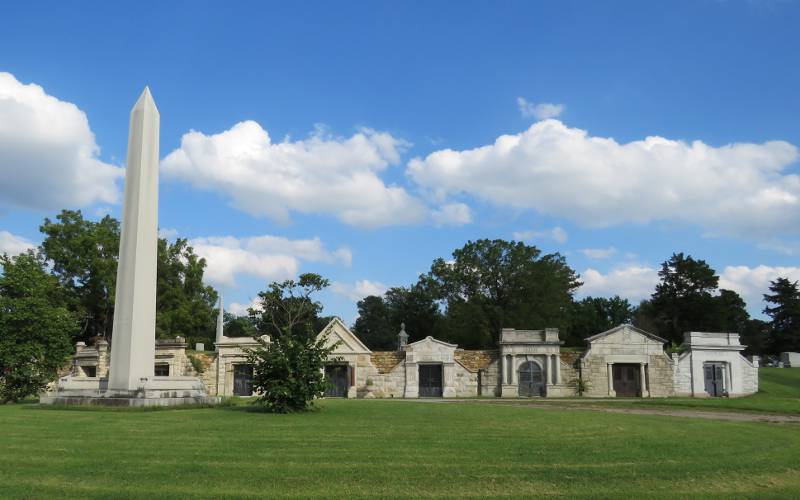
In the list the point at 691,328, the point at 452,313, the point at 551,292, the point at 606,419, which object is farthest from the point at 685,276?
the point at 606,419

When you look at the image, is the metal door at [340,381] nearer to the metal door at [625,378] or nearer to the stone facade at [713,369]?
the metal door at [625,378]

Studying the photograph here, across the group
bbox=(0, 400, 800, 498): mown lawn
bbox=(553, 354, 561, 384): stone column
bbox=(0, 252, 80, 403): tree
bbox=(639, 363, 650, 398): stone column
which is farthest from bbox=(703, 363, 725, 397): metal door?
bbox=(0, 252, 80, 403): tree

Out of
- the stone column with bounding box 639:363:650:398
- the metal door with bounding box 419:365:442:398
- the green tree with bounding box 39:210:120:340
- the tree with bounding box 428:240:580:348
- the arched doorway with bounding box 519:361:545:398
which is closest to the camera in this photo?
the stone column with bounding box 639:363:650:398

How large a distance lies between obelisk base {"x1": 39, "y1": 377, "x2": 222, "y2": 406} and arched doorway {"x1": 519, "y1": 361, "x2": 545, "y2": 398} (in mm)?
24731

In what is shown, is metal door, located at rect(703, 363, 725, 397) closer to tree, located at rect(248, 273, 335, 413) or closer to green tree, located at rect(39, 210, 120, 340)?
tree, located at rect(248, 273, 335, 413)

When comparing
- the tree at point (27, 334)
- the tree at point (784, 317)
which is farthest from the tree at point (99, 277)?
the tree at point (784, 317)

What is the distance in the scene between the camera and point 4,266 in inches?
1068

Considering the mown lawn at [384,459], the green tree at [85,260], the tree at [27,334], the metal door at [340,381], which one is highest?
the green tree at [85,260]

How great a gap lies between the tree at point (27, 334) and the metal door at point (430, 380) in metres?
20.8

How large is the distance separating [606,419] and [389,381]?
25607mm

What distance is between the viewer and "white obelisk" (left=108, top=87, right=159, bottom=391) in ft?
60.8

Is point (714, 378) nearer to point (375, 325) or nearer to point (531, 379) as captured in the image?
point (531, 379)

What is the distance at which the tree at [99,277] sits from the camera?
2045 inches

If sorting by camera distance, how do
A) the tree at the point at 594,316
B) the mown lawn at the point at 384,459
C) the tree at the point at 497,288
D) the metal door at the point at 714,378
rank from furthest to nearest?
the tree at the point at 594,316
the tree at the point at 497,288
the metal door at the point at 714,378
the mown lawn at the point at 384,459
